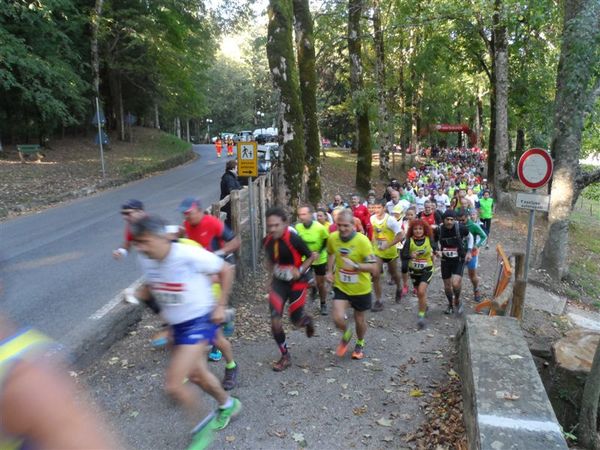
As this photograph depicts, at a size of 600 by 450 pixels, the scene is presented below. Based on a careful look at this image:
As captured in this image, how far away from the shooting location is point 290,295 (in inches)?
234

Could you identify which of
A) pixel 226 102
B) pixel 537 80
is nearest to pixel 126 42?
pixel 537 80

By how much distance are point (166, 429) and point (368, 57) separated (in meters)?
27.7

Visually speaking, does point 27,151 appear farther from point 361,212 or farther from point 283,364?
point 283,364

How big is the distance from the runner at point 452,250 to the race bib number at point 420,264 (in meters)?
0.64

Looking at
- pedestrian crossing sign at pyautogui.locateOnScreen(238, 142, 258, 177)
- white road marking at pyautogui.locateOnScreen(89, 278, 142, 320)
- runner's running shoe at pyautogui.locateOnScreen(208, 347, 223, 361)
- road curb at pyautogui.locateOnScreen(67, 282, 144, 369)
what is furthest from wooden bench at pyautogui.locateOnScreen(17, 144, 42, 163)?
runner's running shoe at pyautogui.locateOnScreen(208, 347, 223, 361)

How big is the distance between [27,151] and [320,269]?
19727mm

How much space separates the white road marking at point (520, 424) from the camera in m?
3.85

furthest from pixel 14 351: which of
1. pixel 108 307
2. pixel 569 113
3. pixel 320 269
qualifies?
pixel 569 113

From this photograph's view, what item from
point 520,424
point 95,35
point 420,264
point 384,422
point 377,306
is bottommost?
point 377,306

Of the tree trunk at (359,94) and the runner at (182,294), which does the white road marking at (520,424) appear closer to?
the runner at (182,294)

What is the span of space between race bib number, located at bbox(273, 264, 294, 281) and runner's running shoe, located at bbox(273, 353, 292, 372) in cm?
100

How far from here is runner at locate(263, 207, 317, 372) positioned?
5801 mm

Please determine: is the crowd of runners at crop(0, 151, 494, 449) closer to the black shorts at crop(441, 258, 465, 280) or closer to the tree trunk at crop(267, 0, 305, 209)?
the black shorts at crop(441, 258, 465, 280)

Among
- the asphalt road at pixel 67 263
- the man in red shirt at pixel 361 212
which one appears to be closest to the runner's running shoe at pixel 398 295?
the man in red shirt at pixel 361 212
